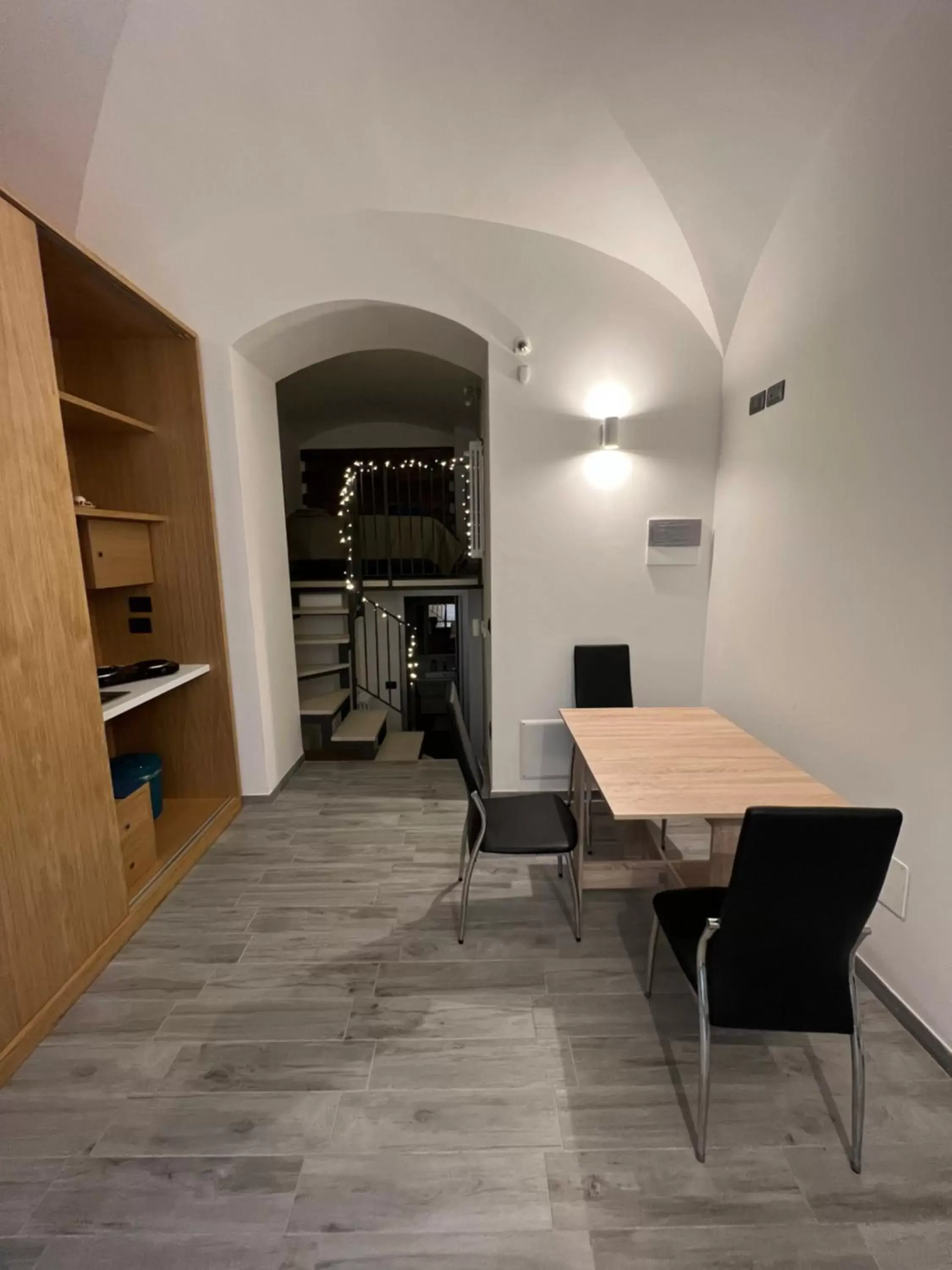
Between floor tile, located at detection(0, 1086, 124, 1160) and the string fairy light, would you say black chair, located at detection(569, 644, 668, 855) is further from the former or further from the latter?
the string fairy light

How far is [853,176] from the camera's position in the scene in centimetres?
179

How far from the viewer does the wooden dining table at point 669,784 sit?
5.12ft

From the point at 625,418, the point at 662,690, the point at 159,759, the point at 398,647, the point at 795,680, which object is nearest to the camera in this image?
the point at 795,680

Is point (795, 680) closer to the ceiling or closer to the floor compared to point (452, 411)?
closer to the floor

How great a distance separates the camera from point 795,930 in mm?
1128

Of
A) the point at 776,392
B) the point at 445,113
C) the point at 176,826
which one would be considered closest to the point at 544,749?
the point at 176,826

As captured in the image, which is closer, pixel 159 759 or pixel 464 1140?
pixel 464 1140

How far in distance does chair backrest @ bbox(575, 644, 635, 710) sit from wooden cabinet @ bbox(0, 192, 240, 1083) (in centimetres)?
202

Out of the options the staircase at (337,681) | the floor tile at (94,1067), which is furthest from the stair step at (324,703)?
the floor tile at (94,1067)

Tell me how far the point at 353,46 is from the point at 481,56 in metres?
0.46

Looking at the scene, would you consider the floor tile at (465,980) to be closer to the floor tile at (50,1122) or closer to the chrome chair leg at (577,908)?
the chrome chair leg at (577,908)

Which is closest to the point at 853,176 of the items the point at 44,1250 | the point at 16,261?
the point at 16,261

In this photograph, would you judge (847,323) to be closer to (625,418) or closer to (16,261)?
(625,418)

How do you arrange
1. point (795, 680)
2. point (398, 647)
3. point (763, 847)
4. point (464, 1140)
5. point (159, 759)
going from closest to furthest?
point (763, 847)
point (464, 1140)
point (795, 680)
point (159, 759)
point (398, 647)
